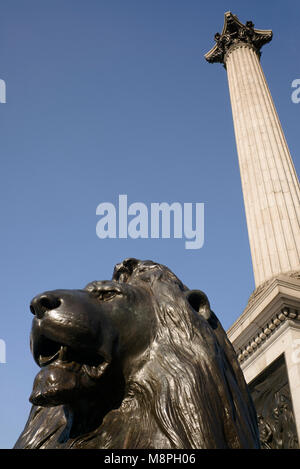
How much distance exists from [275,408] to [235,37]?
43.1 feet

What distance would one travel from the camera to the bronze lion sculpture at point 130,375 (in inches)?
66.7

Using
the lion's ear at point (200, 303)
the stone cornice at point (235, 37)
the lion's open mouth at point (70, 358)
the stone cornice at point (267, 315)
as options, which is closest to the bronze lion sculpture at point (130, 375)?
the lion's open mouth at point (70, 358)

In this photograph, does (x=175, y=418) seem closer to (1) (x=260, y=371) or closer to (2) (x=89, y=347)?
(2) (x=89, y=347)

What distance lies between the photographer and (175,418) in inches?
66.5

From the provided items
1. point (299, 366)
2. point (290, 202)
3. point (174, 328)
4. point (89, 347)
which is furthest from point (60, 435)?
point (290, 202)

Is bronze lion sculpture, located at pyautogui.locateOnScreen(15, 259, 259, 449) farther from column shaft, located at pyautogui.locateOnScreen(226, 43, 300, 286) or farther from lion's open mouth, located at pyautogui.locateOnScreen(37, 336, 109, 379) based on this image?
column shaft, located at pyautogui.locateOnScreen(226, 43, 300, 286)

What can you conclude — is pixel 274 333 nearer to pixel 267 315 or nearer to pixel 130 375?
pixel 267 315

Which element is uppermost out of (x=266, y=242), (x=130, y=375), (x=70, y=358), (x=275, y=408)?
(x=266, y=242)

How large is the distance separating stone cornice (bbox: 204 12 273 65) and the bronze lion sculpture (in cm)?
1472

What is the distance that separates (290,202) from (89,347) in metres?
8.89

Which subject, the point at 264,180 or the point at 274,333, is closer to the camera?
the point at 274,333

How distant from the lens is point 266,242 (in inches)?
377

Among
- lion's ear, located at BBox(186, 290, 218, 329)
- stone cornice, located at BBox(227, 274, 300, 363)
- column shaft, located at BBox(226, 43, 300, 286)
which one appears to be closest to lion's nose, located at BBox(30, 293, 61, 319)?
lion's ear, located at BBox(186, 290, 218, 329)

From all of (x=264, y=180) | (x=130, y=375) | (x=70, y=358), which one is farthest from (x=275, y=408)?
(x=264, y=180)
